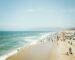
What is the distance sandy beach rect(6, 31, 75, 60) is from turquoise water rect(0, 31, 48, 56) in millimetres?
Result: 90

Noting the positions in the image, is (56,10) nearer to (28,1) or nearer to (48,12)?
(48,12)

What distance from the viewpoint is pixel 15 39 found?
2.63 meters

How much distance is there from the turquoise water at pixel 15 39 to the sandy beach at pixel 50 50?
90 millimetres

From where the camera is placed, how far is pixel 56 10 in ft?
8.55

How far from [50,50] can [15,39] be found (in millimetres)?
499

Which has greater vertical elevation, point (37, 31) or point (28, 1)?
point (28, 1)

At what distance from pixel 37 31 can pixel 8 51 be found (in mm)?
479

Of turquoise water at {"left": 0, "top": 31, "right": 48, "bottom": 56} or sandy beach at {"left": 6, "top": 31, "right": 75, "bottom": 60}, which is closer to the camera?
sandy beach at {"left": 6, "top": 31, "right": 75, "bottom": 60}

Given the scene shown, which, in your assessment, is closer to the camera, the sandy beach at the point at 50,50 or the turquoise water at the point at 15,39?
the sandy beach at the point at 50,50

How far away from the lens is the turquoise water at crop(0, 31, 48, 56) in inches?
103

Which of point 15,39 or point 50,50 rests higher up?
point 15,39

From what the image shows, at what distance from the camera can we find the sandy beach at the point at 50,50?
250cm

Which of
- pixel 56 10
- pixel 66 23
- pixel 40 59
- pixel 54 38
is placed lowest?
pixel 40 59

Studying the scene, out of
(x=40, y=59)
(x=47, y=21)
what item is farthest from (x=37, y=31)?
(x=40, y=59)
